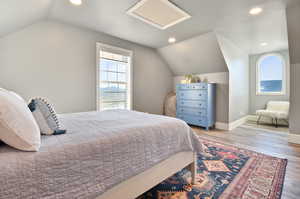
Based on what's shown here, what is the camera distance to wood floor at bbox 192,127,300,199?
60.6 inches

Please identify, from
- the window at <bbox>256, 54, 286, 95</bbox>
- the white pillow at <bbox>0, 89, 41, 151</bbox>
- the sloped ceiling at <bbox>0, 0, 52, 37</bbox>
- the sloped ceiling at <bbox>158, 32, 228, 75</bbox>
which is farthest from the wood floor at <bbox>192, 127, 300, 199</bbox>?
the sloped ceiling at <bbox>0, 0, 52, 37</bbox>

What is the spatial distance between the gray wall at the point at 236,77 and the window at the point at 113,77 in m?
2.52

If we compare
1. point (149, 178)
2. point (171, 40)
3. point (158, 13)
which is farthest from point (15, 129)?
point (171, 40)

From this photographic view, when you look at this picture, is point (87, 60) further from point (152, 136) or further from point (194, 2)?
point (152, 136)

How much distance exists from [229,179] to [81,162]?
1701 mm

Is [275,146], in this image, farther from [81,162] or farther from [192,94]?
[81,162]

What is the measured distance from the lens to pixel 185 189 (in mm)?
1480

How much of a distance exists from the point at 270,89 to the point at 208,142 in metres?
3.75

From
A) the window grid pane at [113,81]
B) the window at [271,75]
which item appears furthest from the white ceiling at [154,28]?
the window at [271,75]

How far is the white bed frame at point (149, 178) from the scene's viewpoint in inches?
39.3

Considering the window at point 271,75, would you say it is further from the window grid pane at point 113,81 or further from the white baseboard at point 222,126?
the window grid pane at point 113,81

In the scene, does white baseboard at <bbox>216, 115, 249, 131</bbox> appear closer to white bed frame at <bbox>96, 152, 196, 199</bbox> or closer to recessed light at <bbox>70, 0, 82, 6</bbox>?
white bed frame at <bbox>96, 152, 196, 199</bbox>

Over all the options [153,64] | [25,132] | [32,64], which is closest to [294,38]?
[153,64]

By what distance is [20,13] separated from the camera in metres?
2.03
